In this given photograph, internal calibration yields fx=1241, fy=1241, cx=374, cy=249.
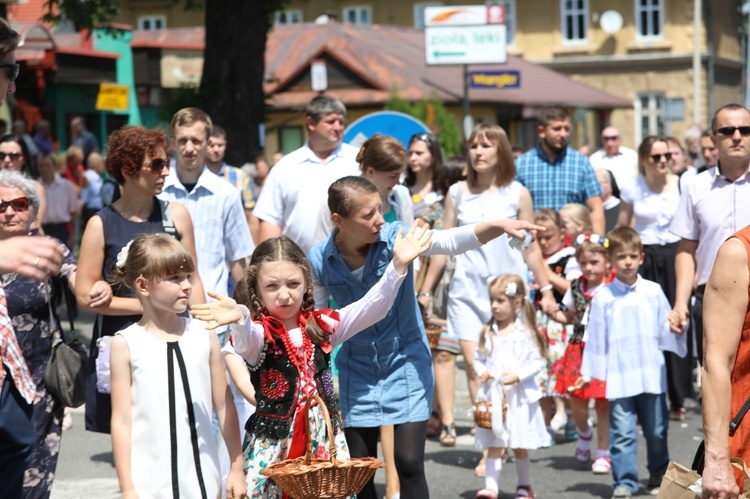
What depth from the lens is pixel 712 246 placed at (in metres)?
7.33

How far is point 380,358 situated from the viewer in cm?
595

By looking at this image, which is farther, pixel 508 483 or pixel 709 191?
pixel 508 483

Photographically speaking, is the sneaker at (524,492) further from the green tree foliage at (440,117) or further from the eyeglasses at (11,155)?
the green tree foliage at (440,117)

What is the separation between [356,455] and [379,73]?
37.9 metres

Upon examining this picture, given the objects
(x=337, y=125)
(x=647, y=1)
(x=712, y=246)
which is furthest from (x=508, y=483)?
(x=647, y=1)

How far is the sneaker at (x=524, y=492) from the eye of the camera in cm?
749

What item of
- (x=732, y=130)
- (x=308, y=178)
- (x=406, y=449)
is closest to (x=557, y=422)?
(x=308, y=178)

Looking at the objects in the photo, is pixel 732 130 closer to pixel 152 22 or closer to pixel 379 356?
pixel 379 356

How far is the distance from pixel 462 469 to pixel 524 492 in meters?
1.09

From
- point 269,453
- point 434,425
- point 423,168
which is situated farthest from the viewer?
point 423,168

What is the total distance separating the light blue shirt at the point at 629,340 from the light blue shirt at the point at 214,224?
7.39ft

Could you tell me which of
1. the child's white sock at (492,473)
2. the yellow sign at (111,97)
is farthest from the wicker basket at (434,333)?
the yellow sign at (111,97)

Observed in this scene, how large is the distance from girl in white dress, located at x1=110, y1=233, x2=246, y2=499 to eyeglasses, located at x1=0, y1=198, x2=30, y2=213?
104cm

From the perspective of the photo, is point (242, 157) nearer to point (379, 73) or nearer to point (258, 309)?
point (258, 309)
